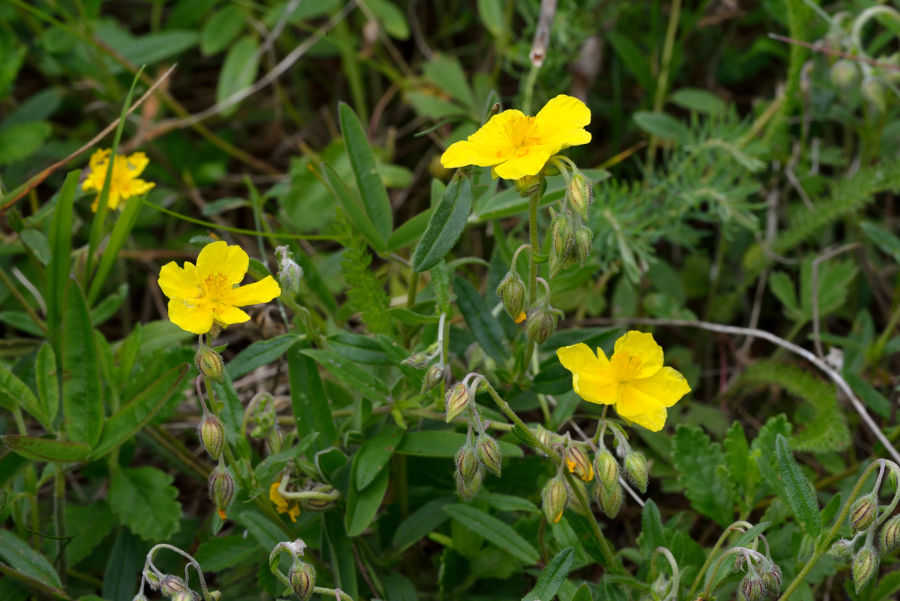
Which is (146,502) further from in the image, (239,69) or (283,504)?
(239,69)

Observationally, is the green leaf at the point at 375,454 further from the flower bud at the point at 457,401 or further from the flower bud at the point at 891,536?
the flower bud at the point at 891,536

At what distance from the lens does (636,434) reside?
2508 mm

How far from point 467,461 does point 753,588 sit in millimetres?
513

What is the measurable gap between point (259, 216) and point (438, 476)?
768mm

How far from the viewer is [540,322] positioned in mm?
1670

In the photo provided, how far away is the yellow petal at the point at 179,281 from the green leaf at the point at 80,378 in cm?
38

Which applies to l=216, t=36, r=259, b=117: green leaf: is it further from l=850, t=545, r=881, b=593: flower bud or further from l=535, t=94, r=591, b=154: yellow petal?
l=850, t=545, r=881, b=593: flower bud

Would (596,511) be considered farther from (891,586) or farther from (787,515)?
(891,586)

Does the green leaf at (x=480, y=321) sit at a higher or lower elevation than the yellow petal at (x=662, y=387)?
lower

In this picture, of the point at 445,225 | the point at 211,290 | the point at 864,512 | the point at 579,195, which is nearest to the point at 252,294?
the point at 211,290

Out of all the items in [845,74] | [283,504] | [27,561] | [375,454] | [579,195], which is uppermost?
[579,195]

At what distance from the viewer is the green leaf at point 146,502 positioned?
198cm

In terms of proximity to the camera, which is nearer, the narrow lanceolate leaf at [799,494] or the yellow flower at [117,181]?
the narrow lanceolate leaf at [799,494]

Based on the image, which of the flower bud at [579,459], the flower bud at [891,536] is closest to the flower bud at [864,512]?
the flower bud at [891,536]
